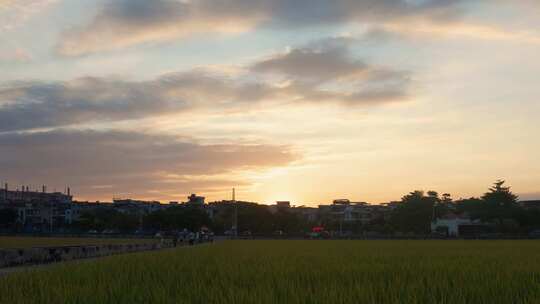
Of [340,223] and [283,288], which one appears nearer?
[283,288]

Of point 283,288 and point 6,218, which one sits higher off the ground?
point 6,218

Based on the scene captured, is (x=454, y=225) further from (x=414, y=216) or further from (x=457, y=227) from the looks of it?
(x=414, y=216)

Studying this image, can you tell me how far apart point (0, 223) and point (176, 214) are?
4150 cm

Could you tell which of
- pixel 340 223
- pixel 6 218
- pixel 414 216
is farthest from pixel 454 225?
pixel 6 218

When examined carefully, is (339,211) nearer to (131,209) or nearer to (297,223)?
(131,209)

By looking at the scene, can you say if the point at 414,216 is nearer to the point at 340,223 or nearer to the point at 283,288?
the point at 340,223

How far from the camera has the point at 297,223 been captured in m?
116

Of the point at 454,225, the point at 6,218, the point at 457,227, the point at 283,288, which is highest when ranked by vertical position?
the point at 6,218

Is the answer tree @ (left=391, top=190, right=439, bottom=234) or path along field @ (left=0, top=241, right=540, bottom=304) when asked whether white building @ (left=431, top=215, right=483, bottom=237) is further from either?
path along field @ (left=0, top=241, right=540, bottom=304)

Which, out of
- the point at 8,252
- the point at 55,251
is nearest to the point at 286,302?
the point at 8,252

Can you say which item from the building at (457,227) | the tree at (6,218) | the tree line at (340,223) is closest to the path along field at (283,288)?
the tree line at (340,223)

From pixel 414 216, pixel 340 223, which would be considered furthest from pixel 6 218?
pixel 414 216

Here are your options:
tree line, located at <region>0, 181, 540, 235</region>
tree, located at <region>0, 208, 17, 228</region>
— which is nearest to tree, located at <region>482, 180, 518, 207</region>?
tree line, located at <region>0, 181, 540, 235</region>

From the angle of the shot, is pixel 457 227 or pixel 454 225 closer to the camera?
pixel 454 225
